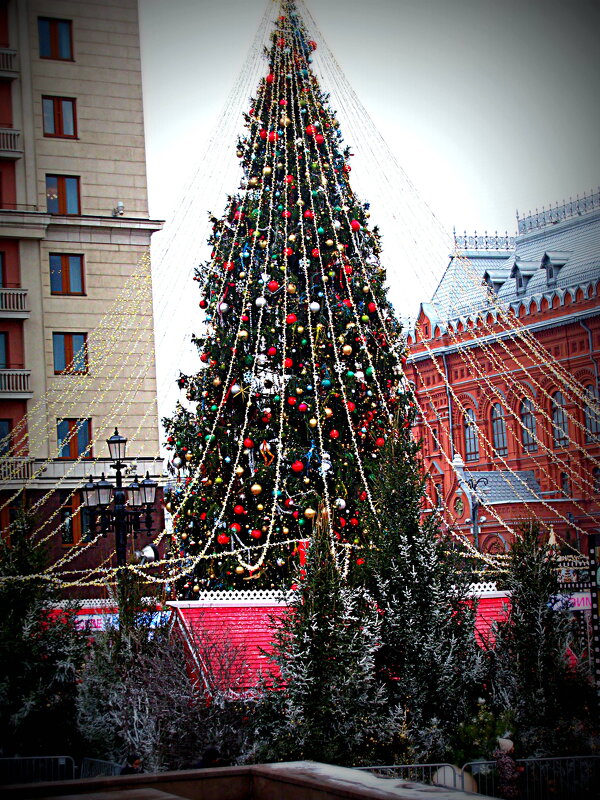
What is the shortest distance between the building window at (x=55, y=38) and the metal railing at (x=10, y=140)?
7.76ft

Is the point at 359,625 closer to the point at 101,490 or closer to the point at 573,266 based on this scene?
the point at 101,490

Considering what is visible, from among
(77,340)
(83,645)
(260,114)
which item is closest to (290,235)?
(260,114)

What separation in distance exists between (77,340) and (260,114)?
12162 mm

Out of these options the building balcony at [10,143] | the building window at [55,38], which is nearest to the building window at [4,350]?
the building balcony at [10,143]

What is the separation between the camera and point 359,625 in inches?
560

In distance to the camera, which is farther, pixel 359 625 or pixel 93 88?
pixel 93 88

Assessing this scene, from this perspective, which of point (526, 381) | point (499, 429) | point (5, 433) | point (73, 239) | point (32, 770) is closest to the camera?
point (32, 770)

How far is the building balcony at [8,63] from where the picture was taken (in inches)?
1254

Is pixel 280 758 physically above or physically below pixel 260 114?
below

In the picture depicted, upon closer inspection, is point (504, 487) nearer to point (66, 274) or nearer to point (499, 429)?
point (499, 429)

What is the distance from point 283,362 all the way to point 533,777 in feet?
30.0

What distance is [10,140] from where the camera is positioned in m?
31.8

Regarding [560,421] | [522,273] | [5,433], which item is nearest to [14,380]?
[5,433]

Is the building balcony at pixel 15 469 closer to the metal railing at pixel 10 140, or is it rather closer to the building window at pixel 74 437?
the building window at pixel 74 437
